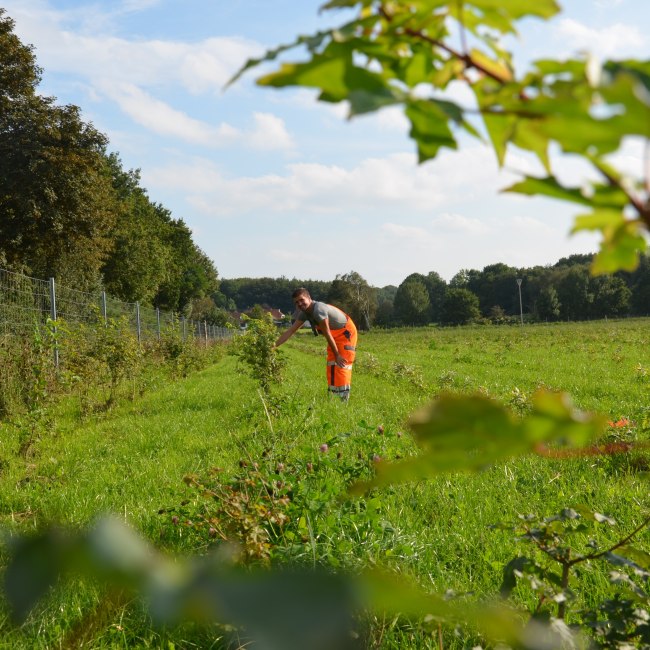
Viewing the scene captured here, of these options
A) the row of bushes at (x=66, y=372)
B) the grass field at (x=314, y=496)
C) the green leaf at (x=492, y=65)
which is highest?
the green leaf at (x=492, y=65)

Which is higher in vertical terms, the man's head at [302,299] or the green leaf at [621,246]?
the man's head at [302,299]

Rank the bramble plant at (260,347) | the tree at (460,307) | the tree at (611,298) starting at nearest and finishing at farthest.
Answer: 1. the bramble plant at (260,347)
2. the tree at (611,298)
3. the tree at (460,307)

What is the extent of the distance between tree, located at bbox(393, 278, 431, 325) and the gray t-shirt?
274 ft

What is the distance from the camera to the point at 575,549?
9.70 ft

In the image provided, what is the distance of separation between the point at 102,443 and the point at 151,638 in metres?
4.06

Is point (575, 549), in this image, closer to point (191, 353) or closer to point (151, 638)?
point (151, 638)

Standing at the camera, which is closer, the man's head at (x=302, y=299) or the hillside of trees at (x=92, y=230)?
the man's head at (x=302, y=299)

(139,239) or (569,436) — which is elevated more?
(139,239)

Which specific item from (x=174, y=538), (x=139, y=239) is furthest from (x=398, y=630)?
(x=139, y=239)

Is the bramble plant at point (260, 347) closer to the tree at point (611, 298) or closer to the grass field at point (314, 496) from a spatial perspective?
the grass field at point (314, 496)

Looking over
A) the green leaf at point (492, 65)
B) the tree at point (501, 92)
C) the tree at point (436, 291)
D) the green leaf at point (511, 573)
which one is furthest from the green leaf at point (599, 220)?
the tree at point (436, 291)

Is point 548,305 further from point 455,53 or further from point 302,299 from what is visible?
point 455,53

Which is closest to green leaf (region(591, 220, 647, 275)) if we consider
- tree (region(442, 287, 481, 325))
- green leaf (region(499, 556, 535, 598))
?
green leaf (region(499, 556, 535, 598))

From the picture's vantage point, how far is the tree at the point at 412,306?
298 ft
